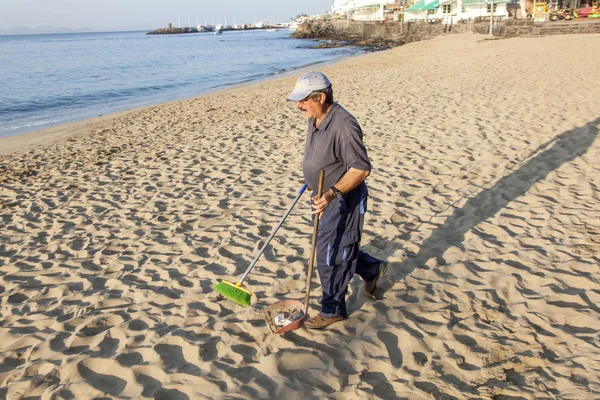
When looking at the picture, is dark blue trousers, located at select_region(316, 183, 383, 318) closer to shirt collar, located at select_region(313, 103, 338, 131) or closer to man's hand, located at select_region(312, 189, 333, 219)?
man's hand, located at select_region(312, 189, 333, 219)

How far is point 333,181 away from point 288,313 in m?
1.05

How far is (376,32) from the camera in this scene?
189 ft

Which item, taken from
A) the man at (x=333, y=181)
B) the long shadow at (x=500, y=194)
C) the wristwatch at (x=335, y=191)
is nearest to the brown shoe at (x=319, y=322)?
the man at (x=333, y=181)

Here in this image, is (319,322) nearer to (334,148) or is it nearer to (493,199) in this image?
(334,148)

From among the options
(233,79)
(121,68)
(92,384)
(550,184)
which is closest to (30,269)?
(92,384)

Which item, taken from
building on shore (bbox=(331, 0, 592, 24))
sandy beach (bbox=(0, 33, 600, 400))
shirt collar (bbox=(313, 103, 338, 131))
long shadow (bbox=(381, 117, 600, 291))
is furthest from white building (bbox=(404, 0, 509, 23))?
shirt collar (bbox=(313, 103, 338, 131))

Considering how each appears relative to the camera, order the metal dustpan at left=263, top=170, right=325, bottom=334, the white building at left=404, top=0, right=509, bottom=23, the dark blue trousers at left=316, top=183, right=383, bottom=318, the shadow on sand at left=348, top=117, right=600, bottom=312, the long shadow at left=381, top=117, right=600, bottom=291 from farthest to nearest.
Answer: the white building at left=404, top=0, right=509, bottom=23 < the long shadow at left=381, top=117, right=600, bottom=291 < the shadow on sand at left=348, top=117, right=600, bottom=312 < the metal dustpan at left=263, top=170, right=325, bottom=334 < the dark blue trousers at left=316, top=183, right=383, bottom=318

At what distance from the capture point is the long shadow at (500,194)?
4.18 m

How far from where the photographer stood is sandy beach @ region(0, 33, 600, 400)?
2.75 metres

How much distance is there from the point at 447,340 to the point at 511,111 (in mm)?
7377

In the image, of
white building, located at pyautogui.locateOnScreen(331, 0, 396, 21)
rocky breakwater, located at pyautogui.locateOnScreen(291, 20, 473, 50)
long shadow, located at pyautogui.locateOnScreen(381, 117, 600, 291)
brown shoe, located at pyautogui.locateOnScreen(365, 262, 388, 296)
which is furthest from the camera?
white building, located at pyautogui.locateOnScreen(331, 0, 396, 21)

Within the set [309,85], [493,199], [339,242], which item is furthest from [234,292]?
[493,199]

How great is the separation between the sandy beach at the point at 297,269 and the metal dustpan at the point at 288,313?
0.08m

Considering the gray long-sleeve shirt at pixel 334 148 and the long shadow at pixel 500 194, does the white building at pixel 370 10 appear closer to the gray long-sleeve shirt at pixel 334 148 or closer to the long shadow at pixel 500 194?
the long shadow at pixel 500 194
